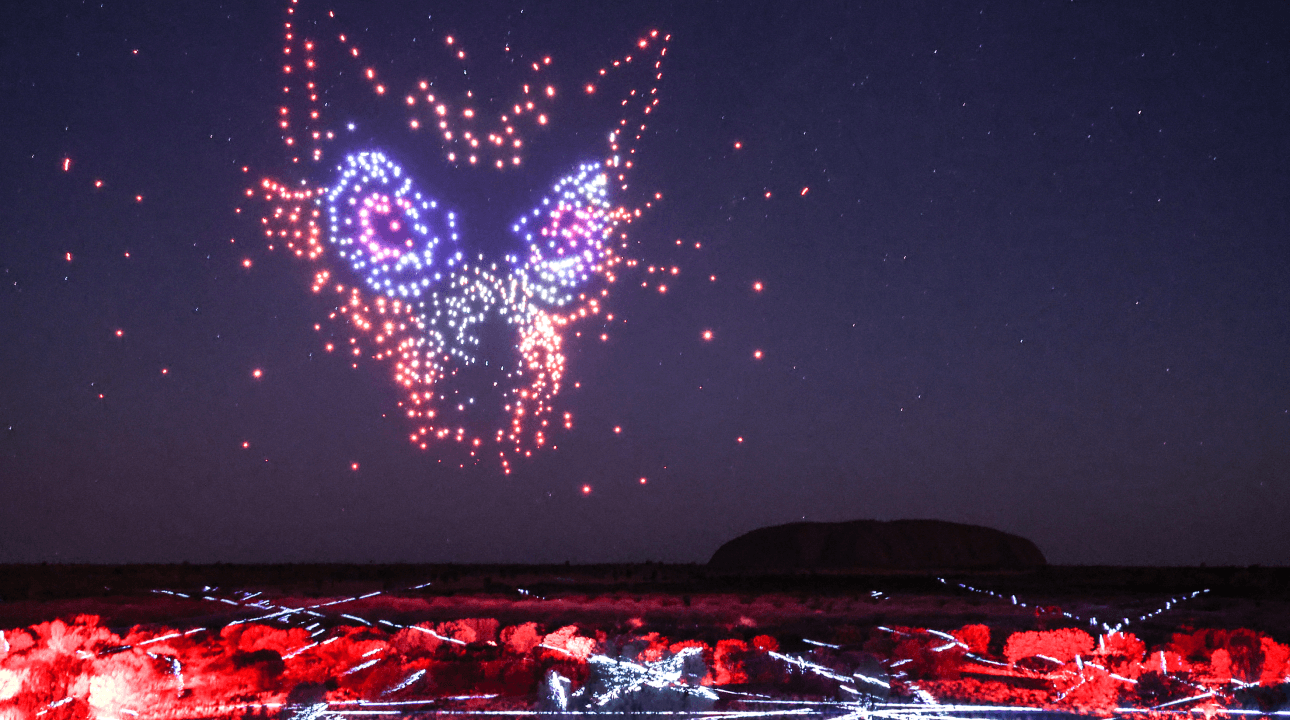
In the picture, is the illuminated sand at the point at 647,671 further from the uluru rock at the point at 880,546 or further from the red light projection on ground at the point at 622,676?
the uluru rock at the point at 880,546

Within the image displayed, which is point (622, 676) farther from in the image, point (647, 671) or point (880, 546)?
point (880, 546)

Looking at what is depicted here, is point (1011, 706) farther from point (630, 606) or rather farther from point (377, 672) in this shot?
point (630, 606)

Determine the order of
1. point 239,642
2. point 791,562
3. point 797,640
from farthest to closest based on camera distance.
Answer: point 791,562 → point 797,640 → point 239,642

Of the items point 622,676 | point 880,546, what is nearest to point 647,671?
point 622,676

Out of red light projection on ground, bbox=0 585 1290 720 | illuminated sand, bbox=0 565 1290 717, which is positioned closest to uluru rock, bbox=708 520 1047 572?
illuminated sand, bbox=0 565 1290 717

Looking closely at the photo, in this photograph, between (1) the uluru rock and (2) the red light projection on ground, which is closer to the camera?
(2) the red light projection on ground

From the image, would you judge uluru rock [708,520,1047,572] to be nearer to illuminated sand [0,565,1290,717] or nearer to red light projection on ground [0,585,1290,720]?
illuminated sand [0,565,1290,717]

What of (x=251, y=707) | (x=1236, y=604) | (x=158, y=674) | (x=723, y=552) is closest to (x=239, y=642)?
(x=158, y=674)
